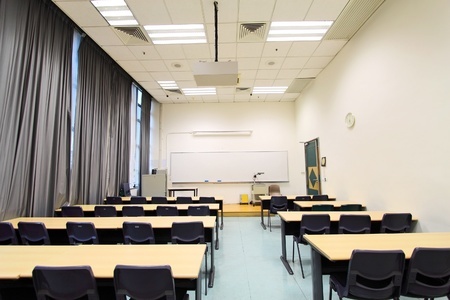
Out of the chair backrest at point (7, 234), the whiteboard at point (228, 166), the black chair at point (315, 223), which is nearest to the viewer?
the chair backrest at point (7, 234)

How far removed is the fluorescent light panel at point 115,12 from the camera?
341 centimetres

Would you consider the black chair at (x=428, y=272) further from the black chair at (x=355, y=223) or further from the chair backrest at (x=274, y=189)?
the chair backrest at (x=274, y=189)

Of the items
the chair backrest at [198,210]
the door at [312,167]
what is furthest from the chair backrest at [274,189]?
the chair backrest at [198,210]

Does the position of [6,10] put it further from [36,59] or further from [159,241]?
[159,241]

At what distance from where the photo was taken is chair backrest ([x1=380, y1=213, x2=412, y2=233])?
284cm

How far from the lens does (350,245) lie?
6.33 feet

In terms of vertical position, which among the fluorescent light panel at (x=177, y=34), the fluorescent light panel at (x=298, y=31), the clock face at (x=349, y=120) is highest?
the fluorescent light panel at (x=298, y=31)

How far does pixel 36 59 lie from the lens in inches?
129

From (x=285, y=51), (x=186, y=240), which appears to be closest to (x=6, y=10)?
(x=186, y=240)

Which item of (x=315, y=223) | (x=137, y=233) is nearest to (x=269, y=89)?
(x=315, y=223)

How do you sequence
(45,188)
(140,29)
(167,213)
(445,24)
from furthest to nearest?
1. (140,29)
2. (167,213)
3. (45,188)
4. (445,24)

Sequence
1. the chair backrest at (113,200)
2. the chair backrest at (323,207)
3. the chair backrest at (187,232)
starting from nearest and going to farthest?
1. the chair backrest at (187,232)
2. the chair backrest at (323,207)
3. the chair backrest at (113,200)

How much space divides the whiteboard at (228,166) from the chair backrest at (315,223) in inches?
210

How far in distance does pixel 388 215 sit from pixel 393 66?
2.27m
